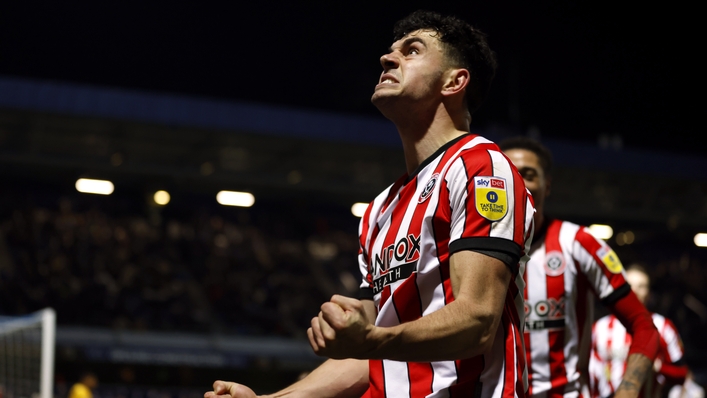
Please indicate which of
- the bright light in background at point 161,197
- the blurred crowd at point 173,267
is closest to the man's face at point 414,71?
the blurred crowd at point 173,267

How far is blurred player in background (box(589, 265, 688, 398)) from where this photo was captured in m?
6.66

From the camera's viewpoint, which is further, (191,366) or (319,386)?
(191,366)

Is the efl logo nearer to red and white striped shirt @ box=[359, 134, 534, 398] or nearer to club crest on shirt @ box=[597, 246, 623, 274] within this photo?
red and white striped shirt @ box=[359, 134, 534, 398]

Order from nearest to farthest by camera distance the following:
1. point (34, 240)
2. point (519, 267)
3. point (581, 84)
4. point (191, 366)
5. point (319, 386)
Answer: point (519, 267), point (319, 386), point (191, 366), point (34, 240), point (581, 84)

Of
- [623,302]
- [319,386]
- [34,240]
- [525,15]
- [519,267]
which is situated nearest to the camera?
[519,267]

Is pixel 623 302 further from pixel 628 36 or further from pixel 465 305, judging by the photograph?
pixel 628 36

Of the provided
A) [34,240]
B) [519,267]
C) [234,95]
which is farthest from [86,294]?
[519,267]

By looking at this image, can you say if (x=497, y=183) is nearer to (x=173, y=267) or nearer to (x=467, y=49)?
(x=467, y=49)

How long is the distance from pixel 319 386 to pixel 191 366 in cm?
1437

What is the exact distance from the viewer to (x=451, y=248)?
2146mm

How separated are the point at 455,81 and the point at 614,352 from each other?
5802mm

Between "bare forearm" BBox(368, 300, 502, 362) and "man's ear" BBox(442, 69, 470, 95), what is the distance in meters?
0.87

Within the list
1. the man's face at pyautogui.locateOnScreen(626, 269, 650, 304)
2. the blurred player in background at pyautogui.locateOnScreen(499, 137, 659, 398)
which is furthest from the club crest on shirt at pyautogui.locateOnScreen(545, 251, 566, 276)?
the man's face at pyautogui.locateOnScreen(626, 269, 650, 304)

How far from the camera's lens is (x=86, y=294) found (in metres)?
16.9
